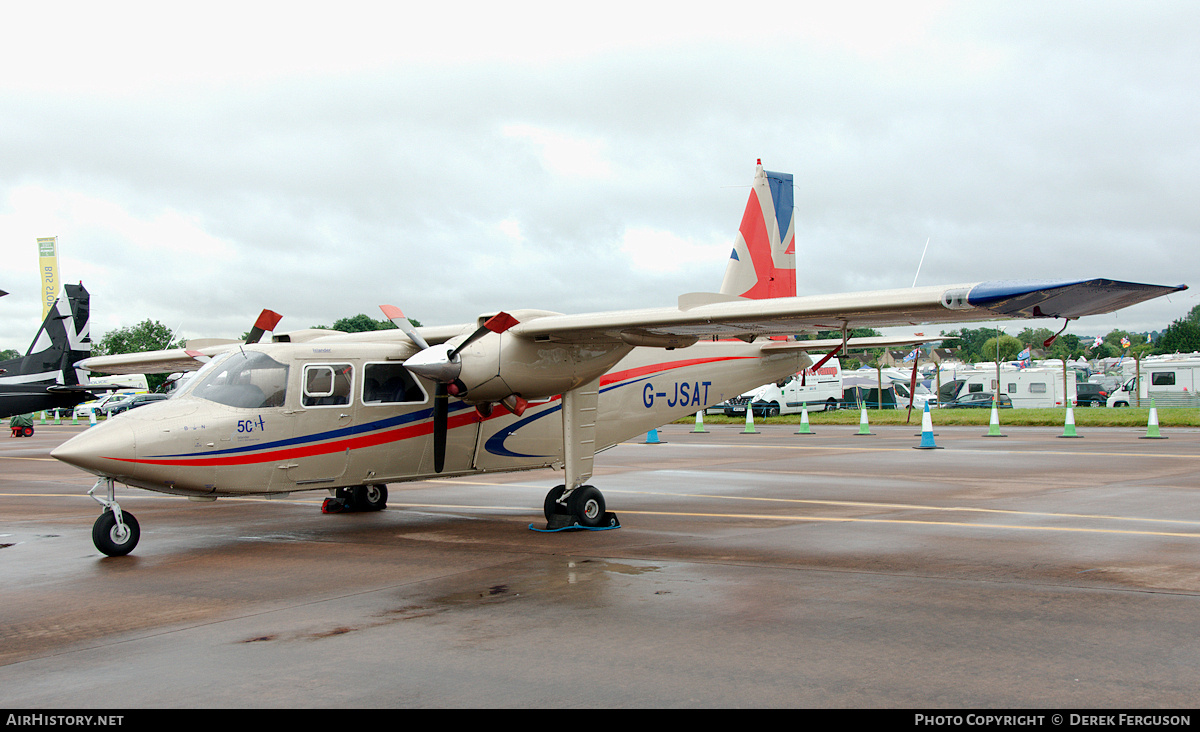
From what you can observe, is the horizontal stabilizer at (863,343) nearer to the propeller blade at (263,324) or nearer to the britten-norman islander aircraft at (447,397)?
the britten-norman islander aircraft at (447,397)

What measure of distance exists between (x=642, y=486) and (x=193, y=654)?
11.5m

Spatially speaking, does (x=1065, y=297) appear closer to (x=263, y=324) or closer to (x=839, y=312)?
(x=839, y=312)

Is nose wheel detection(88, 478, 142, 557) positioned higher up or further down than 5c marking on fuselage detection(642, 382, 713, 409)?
further down

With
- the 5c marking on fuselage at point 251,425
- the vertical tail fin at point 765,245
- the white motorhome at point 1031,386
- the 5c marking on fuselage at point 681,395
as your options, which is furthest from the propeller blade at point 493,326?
the white motorhome at point 1031,386

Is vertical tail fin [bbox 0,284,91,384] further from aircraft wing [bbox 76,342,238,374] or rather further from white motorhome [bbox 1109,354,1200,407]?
white motorhome [bbox 1109,354,1200,407]

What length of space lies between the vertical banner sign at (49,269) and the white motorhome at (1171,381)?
6185cm

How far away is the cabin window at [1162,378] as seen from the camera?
4456 cm

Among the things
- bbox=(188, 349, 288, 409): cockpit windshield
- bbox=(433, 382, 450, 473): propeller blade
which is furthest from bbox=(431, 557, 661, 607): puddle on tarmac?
bbox=(188, 349, 288, 409): cockpit windshield

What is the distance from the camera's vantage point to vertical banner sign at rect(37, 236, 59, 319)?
168 ft

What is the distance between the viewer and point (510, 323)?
35.1ft

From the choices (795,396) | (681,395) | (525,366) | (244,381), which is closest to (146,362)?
(244,381)

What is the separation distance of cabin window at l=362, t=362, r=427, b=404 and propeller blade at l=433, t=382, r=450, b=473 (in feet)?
0.74

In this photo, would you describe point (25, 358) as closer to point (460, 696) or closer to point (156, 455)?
point (156, 455)

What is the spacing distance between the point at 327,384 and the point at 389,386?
33.8 inches
